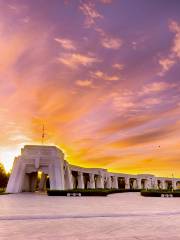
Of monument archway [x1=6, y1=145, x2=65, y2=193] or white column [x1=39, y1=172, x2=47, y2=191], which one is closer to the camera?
monument archway [x1=6, y1=145, x2=65, y2=193]

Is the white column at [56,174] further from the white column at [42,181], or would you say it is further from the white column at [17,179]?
the white column at [42,181]

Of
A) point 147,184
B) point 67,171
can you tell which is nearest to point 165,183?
point 147,184

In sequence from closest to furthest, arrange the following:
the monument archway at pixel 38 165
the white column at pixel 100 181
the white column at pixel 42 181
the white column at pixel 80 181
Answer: the monument archway at pixel 38 165
the white column at pixel 42 181
the white column at pixel 80 181
the white column at pixel 100 181

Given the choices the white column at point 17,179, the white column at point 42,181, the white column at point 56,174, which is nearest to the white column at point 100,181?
the white column at point 42,181

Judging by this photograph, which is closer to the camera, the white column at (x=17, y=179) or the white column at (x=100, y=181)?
the white column at (x=17, y=179)

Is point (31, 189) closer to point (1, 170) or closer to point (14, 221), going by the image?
point (1, 170)

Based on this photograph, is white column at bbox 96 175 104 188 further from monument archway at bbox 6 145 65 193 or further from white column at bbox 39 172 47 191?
monument archway at bbox 6 145 65 193

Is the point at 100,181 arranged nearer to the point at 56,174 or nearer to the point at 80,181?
the point at 80,181

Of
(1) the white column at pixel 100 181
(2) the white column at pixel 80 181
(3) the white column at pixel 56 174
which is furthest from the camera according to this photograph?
(1) the white column at pixel 100 181

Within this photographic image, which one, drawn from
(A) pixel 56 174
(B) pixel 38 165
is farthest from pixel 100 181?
(B) pixel 38 165

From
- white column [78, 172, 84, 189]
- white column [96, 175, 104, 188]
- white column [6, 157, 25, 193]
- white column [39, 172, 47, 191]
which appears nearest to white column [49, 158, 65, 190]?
white column [6, 157, 25, 193]

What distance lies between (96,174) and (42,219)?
218ft

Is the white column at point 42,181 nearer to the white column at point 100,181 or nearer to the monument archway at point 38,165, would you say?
the monument archway at point 38,165

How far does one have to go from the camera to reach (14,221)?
1260cm
